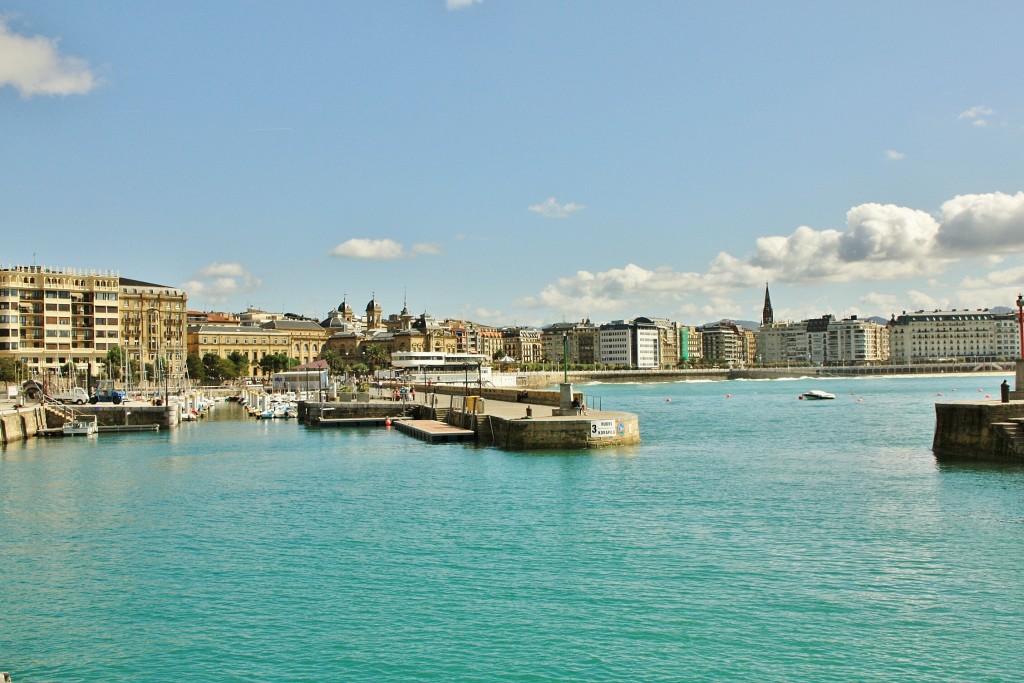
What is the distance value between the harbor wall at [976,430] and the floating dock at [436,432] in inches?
1026

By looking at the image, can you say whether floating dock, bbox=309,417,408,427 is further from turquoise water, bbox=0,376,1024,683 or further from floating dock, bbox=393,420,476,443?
turquoise water, bbox=0,376,1024,683

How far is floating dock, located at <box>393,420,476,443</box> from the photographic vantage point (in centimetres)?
5794

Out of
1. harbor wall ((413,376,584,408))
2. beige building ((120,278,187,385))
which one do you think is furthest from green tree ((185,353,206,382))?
harbor wall ((413,376,584,408))

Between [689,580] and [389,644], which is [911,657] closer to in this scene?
[689,580]

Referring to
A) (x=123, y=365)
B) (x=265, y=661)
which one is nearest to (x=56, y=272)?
(x=123, y=365)

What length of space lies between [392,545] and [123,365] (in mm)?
121561

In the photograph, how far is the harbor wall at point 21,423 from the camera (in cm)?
6188

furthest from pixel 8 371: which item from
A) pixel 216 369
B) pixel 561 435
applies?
pixel 561 435

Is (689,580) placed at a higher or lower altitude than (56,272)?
lower

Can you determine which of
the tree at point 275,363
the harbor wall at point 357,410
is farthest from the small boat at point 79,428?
the tree at point 275,363

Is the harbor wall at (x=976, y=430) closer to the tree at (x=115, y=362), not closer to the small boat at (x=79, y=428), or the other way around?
the small boat at (x=79, y=428)

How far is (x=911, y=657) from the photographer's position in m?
17.1

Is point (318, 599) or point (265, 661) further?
point (318, 599)

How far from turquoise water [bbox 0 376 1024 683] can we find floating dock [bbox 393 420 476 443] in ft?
46.3
